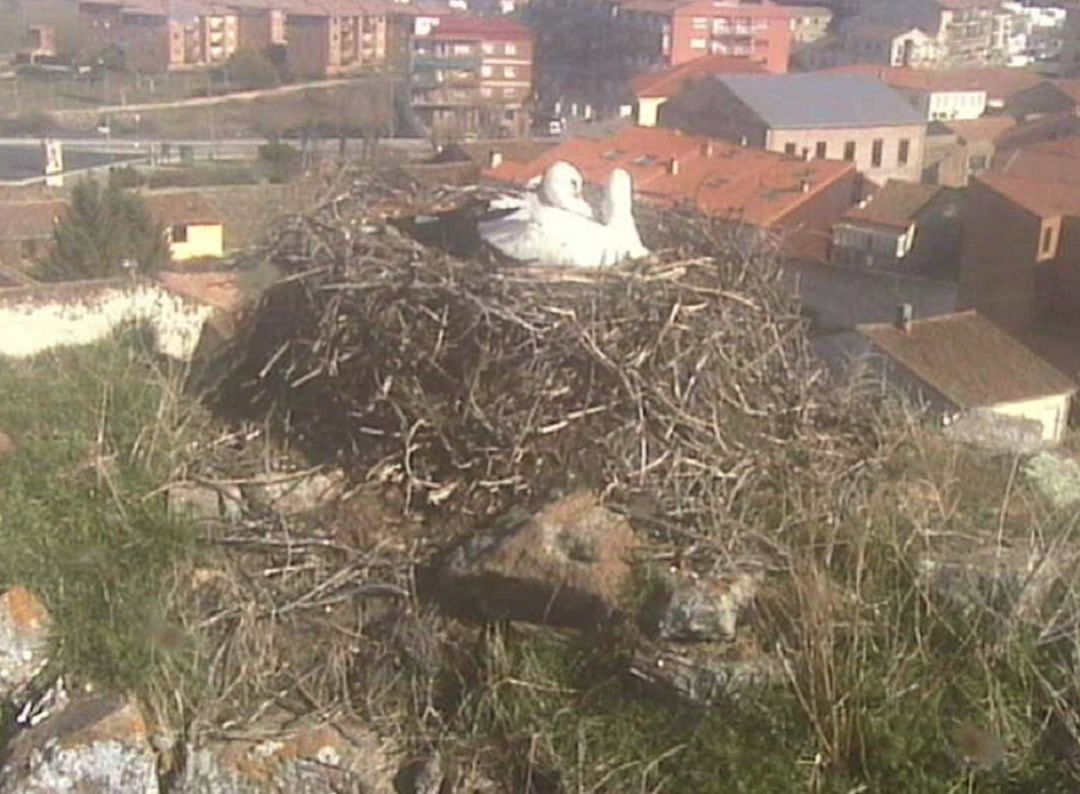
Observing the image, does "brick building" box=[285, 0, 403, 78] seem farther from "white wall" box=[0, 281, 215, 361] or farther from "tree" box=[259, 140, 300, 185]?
"white wall" box=[0, 281, 215, 361]

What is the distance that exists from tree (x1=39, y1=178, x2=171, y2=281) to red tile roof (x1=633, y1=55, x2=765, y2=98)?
30.0ft

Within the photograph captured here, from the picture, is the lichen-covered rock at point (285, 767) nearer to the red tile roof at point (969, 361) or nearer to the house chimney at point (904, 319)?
the red tile roof at point (969, 361)

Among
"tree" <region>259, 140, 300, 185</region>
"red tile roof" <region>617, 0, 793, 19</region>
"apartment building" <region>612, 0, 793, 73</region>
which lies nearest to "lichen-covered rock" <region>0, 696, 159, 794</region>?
"tree" <region>259, 140, 300, 185</region>

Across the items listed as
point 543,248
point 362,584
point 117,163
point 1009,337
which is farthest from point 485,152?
point 362,584

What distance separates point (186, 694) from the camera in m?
3.92

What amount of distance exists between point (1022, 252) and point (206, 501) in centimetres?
880

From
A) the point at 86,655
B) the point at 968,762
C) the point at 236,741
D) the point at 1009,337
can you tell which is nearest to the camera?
the point at 968,762

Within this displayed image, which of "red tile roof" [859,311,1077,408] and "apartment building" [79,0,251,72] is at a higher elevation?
"apartment building" [79,0,251,72]

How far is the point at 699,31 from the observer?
2545cm

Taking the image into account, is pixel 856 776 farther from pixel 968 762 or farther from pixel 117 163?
pixel 117 163

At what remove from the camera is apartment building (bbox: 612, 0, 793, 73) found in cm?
2447

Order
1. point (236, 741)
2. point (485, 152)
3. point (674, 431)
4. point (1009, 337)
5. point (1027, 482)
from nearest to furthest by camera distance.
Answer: point (236, 741) < point (674, 431) < point (1027, 482) < point (1009, 337) < point (485, 152)

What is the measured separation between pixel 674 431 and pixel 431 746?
1180mm

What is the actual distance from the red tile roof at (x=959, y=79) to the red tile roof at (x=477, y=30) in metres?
5.16
